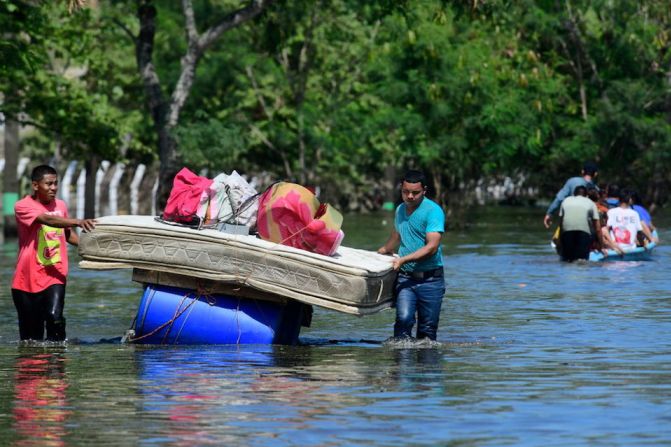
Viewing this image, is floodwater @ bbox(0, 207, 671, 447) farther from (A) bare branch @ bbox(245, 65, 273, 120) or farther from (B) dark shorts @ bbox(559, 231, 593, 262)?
(A) bare branch @ bbox(245, 65, 273, 120)

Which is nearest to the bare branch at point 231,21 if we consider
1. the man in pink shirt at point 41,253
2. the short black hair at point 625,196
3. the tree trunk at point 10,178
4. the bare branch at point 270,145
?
the tree trunk at point 10,178

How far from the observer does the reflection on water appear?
1018 cm

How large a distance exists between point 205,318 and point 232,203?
1140 mm

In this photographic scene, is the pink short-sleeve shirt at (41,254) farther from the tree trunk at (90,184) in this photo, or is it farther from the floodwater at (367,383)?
the tree trunk at (90,184)

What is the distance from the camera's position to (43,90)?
116ft

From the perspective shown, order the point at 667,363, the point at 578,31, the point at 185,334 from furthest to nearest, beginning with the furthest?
the point at 578,31
the point at 185,334
the point at 667,363

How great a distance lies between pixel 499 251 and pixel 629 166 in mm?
25820

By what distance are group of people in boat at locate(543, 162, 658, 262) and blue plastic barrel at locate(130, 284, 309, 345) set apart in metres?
13.8

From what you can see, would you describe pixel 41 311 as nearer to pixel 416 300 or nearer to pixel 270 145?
pixel 416 300

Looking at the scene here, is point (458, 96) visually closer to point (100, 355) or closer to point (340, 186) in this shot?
point (340, 186)

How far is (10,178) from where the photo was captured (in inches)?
1860

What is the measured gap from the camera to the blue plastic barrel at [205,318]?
597 inches

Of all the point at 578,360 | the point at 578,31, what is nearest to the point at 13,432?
the point at 578,360

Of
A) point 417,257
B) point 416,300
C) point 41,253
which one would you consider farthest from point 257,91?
point 417,257
